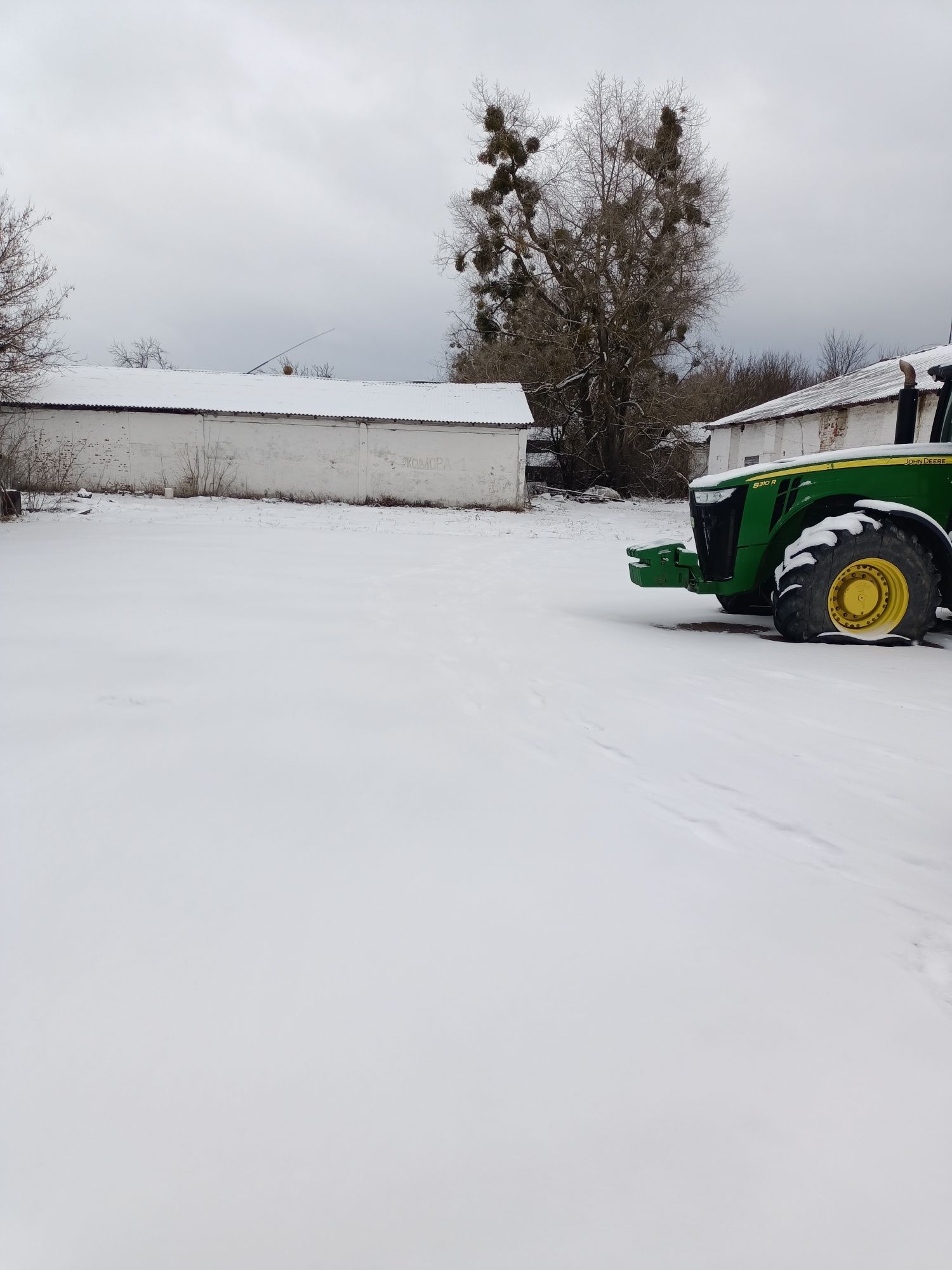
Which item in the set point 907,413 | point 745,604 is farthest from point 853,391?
point 907,413

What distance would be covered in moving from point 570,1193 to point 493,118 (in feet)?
112

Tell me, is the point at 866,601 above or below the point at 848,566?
below

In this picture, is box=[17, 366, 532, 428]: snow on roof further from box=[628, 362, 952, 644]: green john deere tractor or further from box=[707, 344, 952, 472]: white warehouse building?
box=[628, 362, 952, 644]: green john deere tractor

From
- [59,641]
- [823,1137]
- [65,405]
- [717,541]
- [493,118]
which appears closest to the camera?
[823,1137]

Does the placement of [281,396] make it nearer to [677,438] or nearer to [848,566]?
[677,438]

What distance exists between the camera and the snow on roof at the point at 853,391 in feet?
66.4

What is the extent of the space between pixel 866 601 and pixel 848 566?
36cm

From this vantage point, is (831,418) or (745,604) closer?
(745,604)

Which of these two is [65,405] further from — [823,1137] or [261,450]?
[823,1137]

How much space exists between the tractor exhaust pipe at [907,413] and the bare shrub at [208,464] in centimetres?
2191

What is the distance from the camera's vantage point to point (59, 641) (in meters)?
5.24

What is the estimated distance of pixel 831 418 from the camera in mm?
23438

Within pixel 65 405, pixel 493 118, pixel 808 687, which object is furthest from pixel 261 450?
pixel 808 687

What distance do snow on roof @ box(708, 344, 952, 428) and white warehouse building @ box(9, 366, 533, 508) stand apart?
8.28 m
